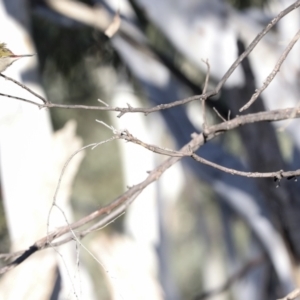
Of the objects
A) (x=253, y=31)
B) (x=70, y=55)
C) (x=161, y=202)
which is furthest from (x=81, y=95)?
A: (x=253, y=31)

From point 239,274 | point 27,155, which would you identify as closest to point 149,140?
point 239,274

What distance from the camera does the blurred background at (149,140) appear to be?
12.4 feet

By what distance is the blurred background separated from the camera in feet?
12.4

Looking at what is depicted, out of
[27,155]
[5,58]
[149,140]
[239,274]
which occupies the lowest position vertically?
[239,274]

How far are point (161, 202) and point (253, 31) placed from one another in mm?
2954

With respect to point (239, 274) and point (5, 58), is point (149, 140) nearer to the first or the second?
point (239, 274)

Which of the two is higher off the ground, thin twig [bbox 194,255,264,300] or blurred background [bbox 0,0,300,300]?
blurred background [bbox 0,0,300,300]

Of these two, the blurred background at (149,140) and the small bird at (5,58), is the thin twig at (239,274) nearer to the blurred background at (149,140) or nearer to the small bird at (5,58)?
the blurred background at (149,140)

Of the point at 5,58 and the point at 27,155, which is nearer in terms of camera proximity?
the point at 5,58

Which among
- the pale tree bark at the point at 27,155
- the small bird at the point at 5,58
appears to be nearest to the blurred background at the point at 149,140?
the pale tree bark at the point at 27,155

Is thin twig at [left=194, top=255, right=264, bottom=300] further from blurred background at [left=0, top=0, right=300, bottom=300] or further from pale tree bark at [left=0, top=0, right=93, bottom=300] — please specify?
pale tree bark at [left=0, top=0, right=93, bottom=300]

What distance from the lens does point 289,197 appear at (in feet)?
11.9

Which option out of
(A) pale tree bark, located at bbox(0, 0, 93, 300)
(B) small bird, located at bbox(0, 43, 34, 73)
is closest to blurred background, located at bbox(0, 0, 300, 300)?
(A) pale tree bark, located at bbox(0, 0, 93, 300)

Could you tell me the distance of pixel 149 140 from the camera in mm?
6711
